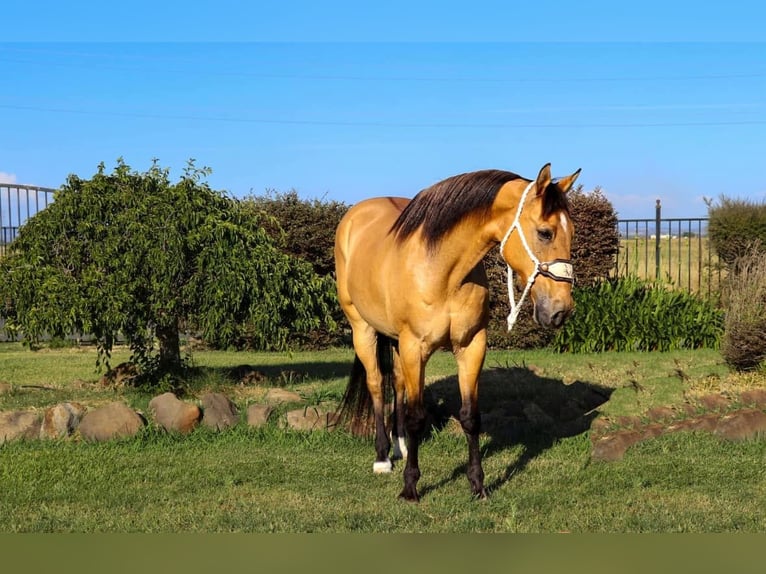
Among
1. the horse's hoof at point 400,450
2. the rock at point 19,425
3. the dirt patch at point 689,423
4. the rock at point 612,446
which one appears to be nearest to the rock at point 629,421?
the dirt patch at point 689,423

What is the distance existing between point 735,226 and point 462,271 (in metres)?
10.0

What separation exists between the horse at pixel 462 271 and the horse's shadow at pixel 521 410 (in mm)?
754

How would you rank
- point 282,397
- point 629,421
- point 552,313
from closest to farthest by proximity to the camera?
point 552,313 < point 629,421 < point 282,397

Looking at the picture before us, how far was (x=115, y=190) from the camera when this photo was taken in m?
8.98

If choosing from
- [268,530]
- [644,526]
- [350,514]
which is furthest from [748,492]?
[268,530]

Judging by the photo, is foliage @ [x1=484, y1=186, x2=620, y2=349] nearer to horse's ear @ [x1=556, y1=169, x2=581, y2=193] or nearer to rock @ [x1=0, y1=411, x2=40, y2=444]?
rock @ [x1=0, y1=411, x2=40, y2=444]

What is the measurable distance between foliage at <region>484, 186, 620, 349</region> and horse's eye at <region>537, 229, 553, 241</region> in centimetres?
847

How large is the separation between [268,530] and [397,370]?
7.41 ft

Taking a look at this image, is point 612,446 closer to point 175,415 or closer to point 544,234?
point 544,234

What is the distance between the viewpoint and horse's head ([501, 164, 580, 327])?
4867 mm

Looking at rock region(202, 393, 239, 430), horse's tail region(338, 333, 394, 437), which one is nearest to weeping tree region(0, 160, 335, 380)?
rock region(202, 393, 239, 430)

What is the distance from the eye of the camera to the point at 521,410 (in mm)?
7758

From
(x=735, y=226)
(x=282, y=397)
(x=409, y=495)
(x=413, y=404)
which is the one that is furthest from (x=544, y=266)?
(x=735, y=226)

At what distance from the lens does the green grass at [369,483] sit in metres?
4.93
